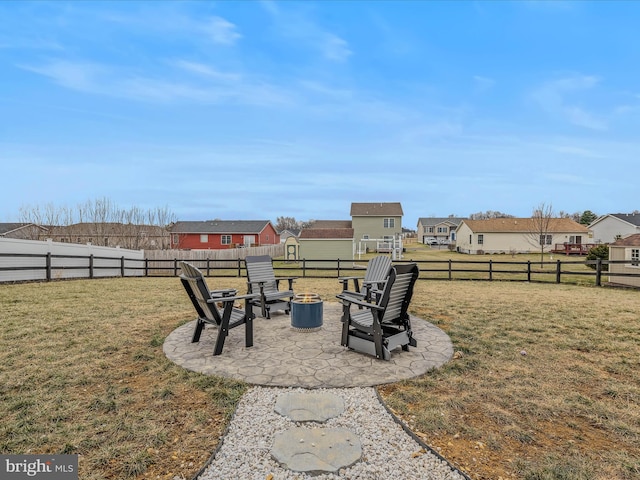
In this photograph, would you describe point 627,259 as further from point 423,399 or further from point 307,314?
point 423,399

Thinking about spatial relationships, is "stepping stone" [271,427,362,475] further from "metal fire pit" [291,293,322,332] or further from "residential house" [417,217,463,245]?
"residential house" [417,217,463,245]

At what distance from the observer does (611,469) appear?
85.0 inches

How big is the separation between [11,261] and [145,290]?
5401mm

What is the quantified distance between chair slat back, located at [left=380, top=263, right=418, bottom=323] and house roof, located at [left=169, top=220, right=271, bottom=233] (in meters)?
32.6

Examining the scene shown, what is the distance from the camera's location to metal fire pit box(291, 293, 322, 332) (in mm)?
5328

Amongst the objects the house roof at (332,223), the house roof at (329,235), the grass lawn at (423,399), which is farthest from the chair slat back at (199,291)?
the house roof at (332,223)

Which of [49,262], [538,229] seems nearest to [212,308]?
[49,262]

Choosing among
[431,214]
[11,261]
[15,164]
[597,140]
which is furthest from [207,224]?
[431,214]

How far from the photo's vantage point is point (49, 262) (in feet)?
38.5

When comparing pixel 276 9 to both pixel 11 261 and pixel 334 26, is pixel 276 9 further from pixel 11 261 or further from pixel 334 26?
pixel 11 261

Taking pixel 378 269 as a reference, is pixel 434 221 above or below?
above

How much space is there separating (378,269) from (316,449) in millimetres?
5248

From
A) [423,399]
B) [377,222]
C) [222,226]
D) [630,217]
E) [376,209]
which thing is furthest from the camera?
[376,209]

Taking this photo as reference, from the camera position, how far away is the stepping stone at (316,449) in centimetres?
211
